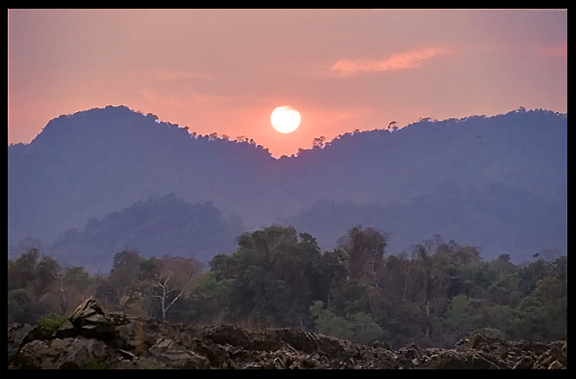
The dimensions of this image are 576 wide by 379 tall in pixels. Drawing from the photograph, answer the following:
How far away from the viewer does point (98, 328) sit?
7297mm

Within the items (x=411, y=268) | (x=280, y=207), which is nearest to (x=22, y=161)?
(x=280, y=207)

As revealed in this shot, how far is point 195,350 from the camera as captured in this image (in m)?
7.49

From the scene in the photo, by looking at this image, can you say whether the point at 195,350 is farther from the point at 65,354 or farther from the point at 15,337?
the point at 15,337

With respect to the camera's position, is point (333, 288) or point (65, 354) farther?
point (333, 288)

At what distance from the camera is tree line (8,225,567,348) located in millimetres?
12484

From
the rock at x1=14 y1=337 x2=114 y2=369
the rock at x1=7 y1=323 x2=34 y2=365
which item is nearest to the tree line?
the rock at x1=7 y1=323 x2=34 y2=365

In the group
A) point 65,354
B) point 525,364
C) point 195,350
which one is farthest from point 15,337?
point 525,364

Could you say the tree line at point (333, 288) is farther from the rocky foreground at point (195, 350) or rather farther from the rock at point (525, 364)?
the rock at point (525, 364)

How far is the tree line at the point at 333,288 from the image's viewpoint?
12484mm

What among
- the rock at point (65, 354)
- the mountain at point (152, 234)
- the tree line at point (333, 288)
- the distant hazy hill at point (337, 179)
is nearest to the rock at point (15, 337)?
the rock at point (65, 354)

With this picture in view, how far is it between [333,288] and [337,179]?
4.03 meters

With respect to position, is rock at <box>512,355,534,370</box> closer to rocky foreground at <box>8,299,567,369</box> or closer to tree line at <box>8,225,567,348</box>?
rocky foreground at <box>8,299,567,369</box>

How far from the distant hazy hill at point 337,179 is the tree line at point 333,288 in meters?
0.78
